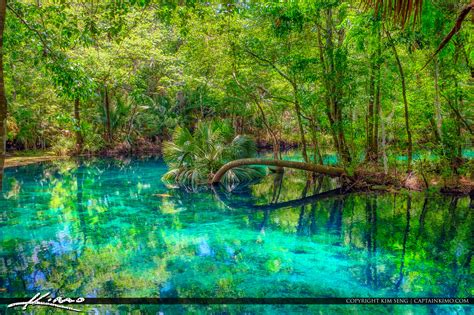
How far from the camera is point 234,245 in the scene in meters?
7.58

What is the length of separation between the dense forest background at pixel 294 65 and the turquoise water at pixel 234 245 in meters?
2.58

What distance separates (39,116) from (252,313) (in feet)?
84.0

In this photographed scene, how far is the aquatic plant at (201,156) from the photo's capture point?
49.1ft

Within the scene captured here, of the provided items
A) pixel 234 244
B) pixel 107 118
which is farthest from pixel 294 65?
pixel 107 118

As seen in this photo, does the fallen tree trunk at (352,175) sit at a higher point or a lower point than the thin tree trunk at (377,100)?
lower

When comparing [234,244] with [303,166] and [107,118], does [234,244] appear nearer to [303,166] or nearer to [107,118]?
[303,166]

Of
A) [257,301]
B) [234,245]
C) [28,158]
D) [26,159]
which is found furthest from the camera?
[28,158]

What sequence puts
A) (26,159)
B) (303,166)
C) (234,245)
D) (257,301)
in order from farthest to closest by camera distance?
(26,159)
(303,166)
(234,245)
(257,301)

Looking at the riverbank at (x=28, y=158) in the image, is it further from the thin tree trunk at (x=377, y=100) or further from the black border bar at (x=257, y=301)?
the thin tree trunk at (x=377, y=100)

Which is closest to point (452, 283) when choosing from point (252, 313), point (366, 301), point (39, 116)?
point (366, 301)

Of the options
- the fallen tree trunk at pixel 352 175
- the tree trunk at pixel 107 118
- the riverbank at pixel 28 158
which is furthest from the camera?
the tree trunk at pixel 107 118

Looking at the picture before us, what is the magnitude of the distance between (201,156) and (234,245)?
793 cm

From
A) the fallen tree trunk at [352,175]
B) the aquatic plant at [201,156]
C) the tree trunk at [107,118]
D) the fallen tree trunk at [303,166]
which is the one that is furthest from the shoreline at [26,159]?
the fallen tree trunk at [352,175]
